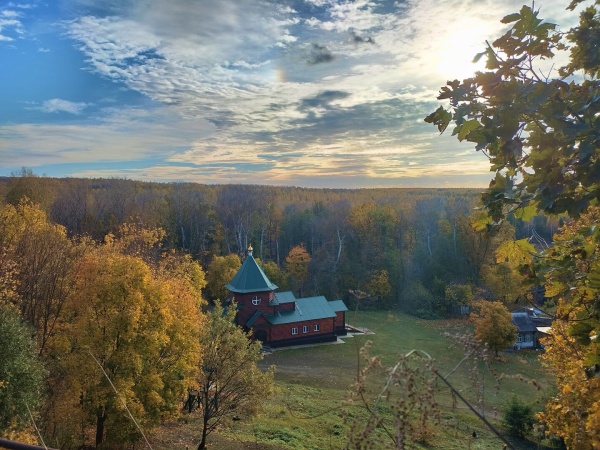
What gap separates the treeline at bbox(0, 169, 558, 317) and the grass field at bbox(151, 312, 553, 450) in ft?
25.3

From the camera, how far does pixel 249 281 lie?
110 feet

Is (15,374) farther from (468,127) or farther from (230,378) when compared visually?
(468,127)

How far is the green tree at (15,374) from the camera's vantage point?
11.4 m

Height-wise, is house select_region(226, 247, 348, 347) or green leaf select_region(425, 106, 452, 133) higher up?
green leaf select_region(425, 106, 452, 133)

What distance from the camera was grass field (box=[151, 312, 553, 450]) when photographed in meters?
15.7

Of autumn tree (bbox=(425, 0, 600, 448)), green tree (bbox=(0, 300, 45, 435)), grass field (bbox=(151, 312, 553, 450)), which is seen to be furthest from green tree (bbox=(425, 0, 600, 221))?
green tree (bbox=(0, 300, 45, 435))

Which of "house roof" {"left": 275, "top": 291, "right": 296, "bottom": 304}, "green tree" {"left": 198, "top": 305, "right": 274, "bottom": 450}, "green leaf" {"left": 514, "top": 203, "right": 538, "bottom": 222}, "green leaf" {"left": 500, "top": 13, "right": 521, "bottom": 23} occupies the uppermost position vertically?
"green leaf" {"left": 500, "top": 13, "right": 521, "bottom": 23}

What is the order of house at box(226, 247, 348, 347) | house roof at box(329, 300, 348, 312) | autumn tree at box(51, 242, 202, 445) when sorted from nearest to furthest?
autumn tree at box(51, 242, 202, 445) → house at box(226, 247, 348, 347) → house roof at box(329, 300, 348, 312)

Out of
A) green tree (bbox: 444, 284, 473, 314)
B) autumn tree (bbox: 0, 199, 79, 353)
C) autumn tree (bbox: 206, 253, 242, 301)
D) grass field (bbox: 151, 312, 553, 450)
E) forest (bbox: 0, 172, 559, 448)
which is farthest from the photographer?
green tree (bbox: 444, 284, 473, 314)

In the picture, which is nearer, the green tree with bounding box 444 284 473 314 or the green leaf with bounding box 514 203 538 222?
the green leaf with bounding box 514 203 538 222

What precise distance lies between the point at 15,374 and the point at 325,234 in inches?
1826

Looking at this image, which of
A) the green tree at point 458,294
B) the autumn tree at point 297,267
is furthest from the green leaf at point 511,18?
the autumn tree at point 297,267

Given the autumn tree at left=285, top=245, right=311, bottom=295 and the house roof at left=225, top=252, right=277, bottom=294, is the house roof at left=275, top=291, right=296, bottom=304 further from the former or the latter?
the autumn tree at left=285, top=245, right=311, bottom=295

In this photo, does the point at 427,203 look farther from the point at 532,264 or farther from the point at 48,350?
the point at 532,264
